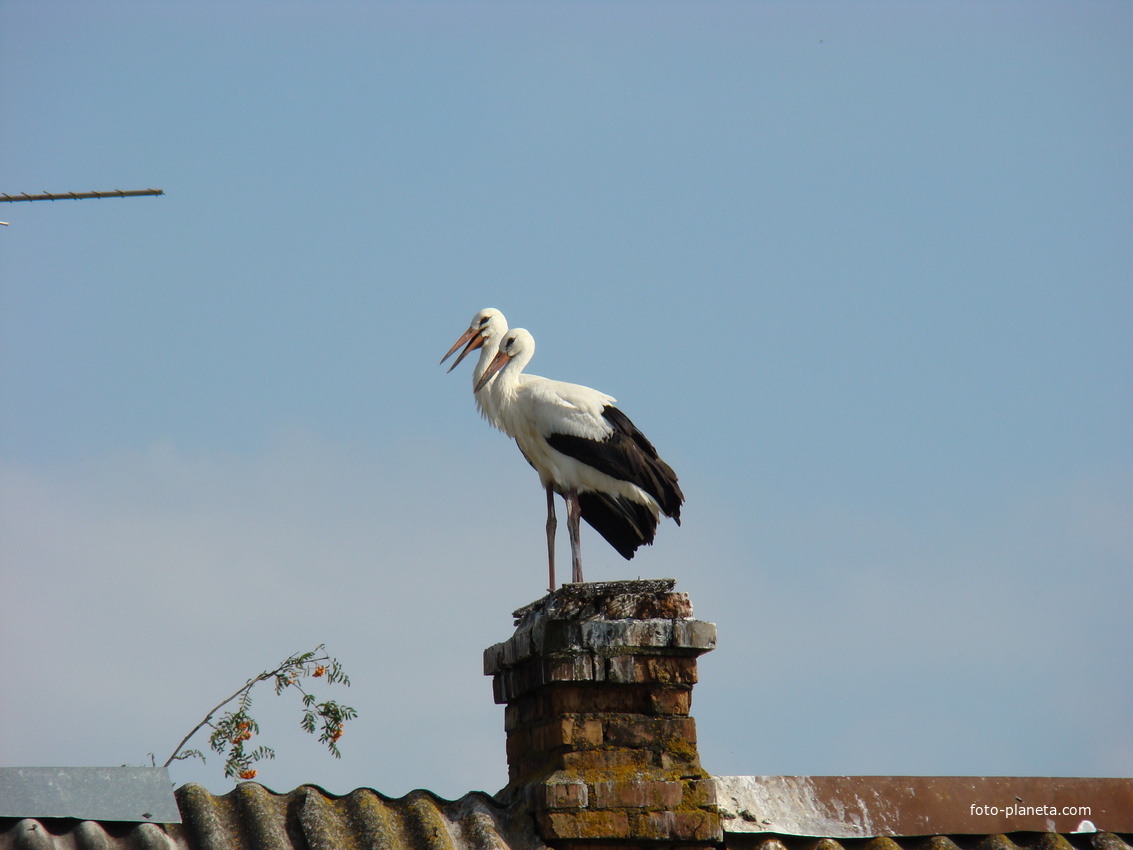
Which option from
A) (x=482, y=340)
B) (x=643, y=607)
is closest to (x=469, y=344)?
(x=482, y=340)

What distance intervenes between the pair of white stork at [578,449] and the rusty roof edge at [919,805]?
275 cm

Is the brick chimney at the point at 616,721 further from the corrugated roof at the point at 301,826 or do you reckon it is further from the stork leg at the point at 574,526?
the stork leg at the point at 574,526

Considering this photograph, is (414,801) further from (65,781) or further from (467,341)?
(467,341)

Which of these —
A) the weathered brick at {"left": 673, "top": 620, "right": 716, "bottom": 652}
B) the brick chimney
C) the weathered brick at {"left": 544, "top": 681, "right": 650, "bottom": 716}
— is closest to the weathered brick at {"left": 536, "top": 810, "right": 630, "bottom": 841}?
the brick chimney

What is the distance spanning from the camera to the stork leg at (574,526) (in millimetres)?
6332

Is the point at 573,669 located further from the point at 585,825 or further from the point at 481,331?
the point at 481,331

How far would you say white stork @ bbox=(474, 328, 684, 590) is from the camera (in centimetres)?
673

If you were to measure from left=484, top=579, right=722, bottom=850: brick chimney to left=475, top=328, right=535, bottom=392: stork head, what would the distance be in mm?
3429

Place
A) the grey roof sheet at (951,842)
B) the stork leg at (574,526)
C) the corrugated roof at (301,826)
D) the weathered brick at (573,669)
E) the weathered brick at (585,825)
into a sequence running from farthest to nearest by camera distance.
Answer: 1. the stork leg at (574,526)
2. the grey roof sheet at (951,842)
3. the weathered brick at (573,669)
4. the weathered brick at (585,825)
5. the corrugated roof at (301,826)

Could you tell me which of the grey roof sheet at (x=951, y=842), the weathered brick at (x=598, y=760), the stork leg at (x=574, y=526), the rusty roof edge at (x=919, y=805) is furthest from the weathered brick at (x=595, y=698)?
the stork leg at (x=574, y=526)

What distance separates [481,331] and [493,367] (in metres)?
0.40

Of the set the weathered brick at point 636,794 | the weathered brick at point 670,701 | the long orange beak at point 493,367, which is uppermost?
the long orange beak at point 493,367

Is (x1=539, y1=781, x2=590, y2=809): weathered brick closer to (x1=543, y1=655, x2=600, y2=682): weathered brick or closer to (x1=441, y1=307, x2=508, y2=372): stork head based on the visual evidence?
(x1=543, y1=655, x2=600, y2=682): weathered brick

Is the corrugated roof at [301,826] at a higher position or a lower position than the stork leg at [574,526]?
lower
